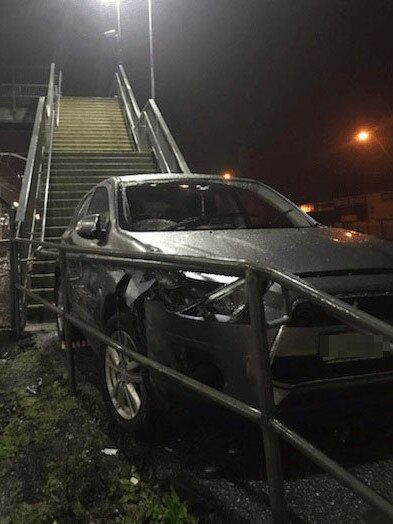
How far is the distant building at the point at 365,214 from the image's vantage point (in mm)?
17516

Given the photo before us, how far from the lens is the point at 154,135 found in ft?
34.2

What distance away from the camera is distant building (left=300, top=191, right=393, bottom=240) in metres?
17.5

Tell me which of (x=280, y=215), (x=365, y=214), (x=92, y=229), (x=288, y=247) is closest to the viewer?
(x=288, y=247)

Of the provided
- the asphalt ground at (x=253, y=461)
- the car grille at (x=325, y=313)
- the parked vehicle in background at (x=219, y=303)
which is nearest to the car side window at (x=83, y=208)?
the parked vehicle in background at (x=219, y=303)

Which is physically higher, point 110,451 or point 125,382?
point 125,382

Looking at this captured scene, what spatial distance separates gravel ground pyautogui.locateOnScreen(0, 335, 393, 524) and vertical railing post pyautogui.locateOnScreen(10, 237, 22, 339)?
7.52ft

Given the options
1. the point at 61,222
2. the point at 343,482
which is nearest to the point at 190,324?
the point at 343,482

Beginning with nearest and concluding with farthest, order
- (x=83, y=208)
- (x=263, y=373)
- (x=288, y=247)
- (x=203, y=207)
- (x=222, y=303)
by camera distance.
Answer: (x=263, y=373) → (x=222, y=303) → (x=288, y=247) → (x=203, y=207) → (x=83, y=208)

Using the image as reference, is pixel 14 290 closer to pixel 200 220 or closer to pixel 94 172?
pixel 200 220

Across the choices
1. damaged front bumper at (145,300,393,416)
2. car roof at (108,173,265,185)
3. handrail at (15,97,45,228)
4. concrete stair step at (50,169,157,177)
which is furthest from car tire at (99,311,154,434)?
concrete stair step at (50,169,157,177)

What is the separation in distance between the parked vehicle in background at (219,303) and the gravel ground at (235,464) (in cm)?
21

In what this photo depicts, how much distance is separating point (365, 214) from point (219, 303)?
64.6ft

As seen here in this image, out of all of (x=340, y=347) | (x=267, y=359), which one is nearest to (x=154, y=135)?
(x=340, y=347)

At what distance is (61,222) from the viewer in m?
8.12
